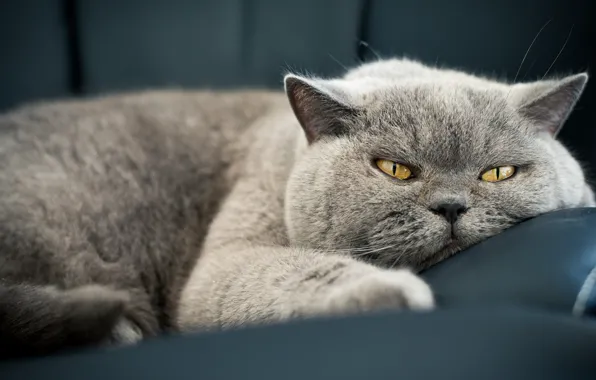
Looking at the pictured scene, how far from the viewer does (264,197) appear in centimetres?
133

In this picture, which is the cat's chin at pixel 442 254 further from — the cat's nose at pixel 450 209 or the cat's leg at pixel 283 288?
the cat's leg at pixel 283 288

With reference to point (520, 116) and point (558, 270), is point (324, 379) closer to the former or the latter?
point (558, 270)

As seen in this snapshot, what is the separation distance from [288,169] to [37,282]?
0.57 metres

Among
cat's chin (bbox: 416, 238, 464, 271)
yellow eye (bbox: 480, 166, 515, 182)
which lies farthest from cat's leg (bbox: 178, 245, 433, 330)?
yellow eye (bbox: 480, 166, 515, 182)

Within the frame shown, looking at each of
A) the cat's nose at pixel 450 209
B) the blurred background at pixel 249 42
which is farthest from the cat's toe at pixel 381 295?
the blurred background at pixel 249 42

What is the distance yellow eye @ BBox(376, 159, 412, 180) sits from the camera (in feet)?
3.47

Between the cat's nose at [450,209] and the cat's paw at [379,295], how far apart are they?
184 mm

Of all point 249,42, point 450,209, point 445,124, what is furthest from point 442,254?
point 249,42

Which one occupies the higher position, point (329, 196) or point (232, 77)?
point (232, 77)

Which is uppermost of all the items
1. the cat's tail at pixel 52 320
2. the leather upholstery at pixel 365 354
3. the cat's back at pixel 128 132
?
the cat's back at pixel 128 132

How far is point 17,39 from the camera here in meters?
1.81

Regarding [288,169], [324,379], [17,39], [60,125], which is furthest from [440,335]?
[17,39]

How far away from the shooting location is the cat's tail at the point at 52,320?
917 millimetres

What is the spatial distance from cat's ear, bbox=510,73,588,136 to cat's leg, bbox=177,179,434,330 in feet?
1.47
